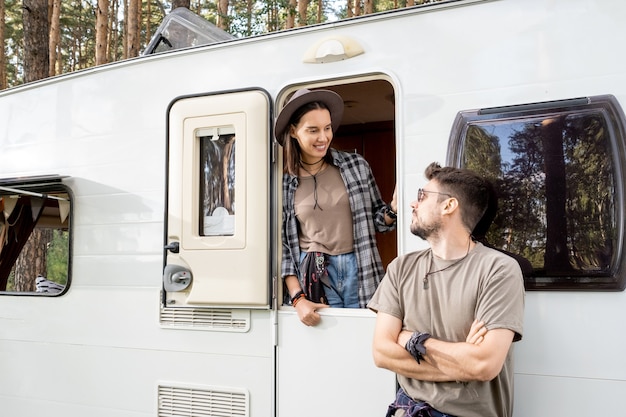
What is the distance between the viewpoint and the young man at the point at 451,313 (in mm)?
2178

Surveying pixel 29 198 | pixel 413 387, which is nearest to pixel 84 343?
pixel 29 198

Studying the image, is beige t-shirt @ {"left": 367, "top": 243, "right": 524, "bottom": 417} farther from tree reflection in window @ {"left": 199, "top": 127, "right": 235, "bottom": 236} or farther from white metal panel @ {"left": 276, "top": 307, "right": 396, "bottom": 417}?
tree reflection in window @ {"left": 199, "top": 127, "right": 235, "bottom": 236}

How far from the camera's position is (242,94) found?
337 cm

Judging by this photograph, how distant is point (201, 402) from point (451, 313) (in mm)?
1696

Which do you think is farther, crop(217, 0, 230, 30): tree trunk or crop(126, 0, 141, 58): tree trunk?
crop(217, 0, 230, 30): tree trunk

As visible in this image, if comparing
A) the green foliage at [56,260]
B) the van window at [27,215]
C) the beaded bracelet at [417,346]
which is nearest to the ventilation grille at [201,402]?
the van window at [27,215]

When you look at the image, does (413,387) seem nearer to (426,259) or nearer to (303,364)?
(426,259)

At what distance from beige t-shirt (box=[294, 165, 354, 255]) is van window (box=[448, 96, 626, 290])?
0.70 m

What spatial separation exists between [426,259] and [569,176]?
2.48 ft

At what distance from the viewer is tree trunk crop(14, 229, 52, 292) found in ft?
27.5

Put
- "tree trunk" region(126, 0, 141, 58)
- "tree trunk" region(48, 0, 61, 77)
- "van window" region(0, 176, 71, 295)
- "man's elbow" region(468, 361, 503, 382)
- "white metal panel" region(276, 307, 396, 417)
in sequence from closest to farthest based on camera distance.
A: "man's elbow" region(468, 361, 503, 382) < "white metal panel" region(276, 307, 396, 417) < "van window" region(0, 176, 71, 295) < "tree trunk" region(126, 0, 141, 58) < "tree trunk" region(48, 0, 61, 77)

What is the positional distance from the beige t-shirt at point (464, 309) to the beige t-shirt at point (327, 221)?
83 cm

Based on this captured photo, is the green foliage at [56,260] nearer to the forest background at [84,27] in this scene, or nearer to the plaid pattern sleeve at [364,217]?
the forest background at [84,27]

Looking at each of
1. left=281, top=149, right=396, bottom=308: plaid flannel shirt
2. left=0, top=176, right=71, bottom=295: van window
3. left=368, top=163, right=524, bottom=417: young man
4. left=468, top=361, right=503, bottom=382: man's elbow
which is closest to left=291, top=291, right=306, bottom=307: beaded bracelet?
left=281, top=149, right=396, bottom=308: plaid flannel shirt
